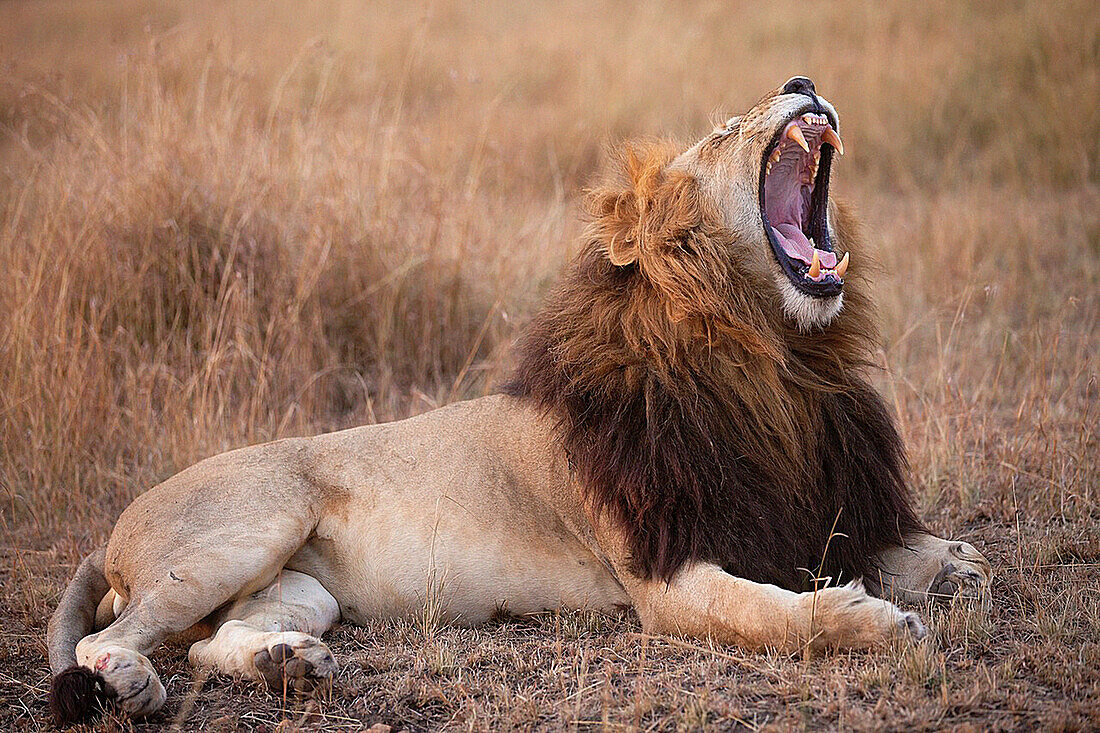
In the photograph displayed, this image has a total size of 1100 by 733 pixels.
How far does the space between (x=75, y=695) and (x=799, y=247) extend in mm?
2276

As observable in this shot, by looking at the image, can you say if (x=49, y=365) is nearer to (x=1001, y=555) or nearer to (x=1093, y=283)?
(x=1001, y=555)

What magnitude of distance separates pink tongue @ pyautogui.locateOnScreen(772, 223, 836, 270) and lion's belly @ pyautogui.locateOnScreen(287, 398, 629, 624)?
1022mm

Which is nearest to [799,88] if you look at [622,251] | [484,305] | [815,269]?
[815,269]

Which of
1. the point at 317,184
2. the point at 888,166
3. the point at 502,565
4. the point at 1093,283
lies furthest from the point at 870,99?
the point at 502,565

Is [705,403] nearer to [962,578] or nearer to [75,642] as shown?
[962,578]

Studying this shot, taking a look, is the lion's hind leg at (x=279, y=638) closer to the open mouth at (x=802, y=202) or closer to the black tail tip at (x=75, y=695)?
the black tail tip at (x=75, y=695)

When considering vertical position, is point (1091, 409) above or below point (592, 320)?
below

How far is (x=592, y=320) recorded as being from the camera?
3.31 meters

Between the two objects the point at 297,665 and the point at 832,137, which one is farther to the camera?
the point at 832,137

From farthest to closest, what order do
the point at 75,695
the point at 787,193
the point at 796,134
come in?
the point at 787,193 < the point at 796,134 < the point at 75,695

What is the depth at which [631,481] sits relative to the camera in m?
3.10

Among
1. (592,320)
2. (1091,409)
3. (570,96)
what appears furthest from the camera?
(570,96)

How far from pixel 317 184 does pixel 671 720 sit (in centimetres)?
435

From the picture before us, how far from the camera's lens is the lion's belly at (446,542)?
3.36 metres
